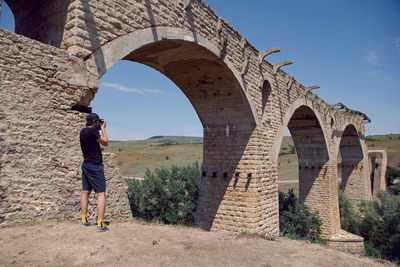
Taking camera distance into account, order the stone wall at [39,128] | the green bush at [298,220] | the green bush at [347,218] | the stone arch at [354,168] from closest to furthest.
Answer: the stone wall at [39,128], the green bush at [298,220], the green bush at [347,218], the stone arch at [354,168]

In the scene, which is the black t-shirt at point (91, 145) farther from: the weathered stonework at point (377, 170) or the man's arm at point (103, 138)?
the weathered stonework at point (377, 170)

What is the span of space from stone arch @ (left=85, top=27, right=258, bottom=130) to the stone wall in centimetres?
51

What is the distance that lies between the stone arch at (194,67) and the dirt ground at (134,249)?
2347 mm

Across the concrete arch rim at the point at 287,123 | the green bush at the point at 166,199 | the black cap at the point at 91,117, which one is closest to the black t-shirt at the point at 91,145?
the black cap at the point at 91,117

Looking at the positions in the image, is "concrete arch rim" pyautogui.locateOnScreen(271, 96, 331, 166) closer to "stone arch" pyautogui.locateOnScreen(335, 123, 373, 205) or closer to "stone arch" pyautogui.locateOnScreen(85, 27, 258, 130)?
"stone arch" pyautogui.locateOnScreen(85, 27, 258, 130)

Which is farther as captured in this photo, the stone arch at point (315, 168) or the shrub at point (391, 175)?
the shrub at point (391, 175)

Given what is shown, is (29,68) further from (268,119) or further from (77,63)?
(268,119)

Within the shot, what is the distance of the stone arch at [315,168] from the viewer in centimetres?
1474

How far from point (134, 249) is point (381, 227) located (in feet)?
53.9

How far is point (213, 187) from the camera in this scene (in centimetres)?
950

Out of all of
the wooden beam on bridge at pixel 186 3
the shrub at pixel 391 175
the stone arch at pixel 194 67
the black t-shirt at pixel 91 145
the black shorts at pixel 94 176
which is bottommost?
the shrub at pixel 391 175

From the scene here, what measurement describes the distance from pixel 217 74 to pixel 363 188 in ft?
60.0

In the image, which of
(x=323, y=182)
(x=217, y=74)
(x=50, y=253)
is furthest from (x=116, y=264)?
(x=323, y=182)

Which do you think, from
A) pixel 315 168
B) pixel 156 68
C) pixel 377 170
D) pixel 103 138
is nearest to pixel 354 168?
pixel 377 170
